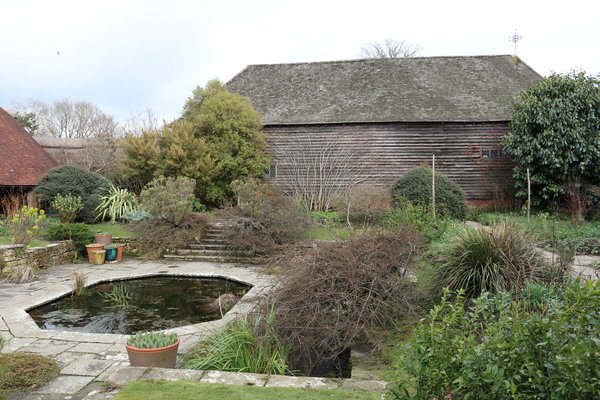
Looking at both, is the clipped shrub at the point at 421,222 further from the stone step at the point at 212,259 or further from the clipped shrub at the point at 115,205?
the clipped shrub at the point at 115,205

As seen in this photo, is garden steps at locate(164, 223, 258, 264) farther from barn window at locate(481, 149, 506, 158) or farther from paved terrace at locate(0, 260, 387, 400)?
barn window at locate(481, 149, 506, 158)

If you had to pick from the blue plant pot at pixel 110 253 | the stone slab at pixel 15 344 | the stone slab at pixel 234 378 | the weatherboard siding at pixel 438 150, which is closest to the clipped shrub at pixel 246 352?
the stone slab at pixel 234 378

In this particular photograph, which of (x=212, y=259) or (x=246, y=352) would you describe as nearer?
(x=246, y=352)

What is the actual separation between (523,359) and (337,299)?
107 inches

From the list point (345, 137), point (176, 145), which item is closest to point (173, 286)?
point (176, 145)

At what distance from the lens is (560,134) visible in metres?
14.5

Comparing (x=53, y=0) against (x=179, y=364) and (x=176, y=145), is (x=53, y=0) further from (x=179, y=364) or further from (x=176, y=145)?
(x=176, y=145)

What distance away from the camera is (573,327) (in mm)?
1798

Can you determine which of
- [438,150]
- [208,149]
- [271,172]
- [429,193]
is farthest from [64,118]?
[429,193]

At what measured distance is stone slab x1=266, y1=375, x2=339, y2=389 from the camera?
3349 mm

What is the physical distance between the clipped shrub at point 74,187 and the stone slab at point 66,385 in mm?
10418

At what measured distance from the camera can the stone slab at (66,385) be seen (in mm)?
3920

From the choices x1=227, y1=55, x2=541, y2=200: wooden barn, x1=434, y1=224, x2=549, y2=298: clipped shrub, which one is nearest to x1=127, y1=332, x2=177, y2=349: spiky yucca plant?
x1=434, y1=224, x2=549, y2=298: clipped shrub

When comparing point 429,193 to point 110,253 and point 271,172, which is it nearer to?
point 271,172
